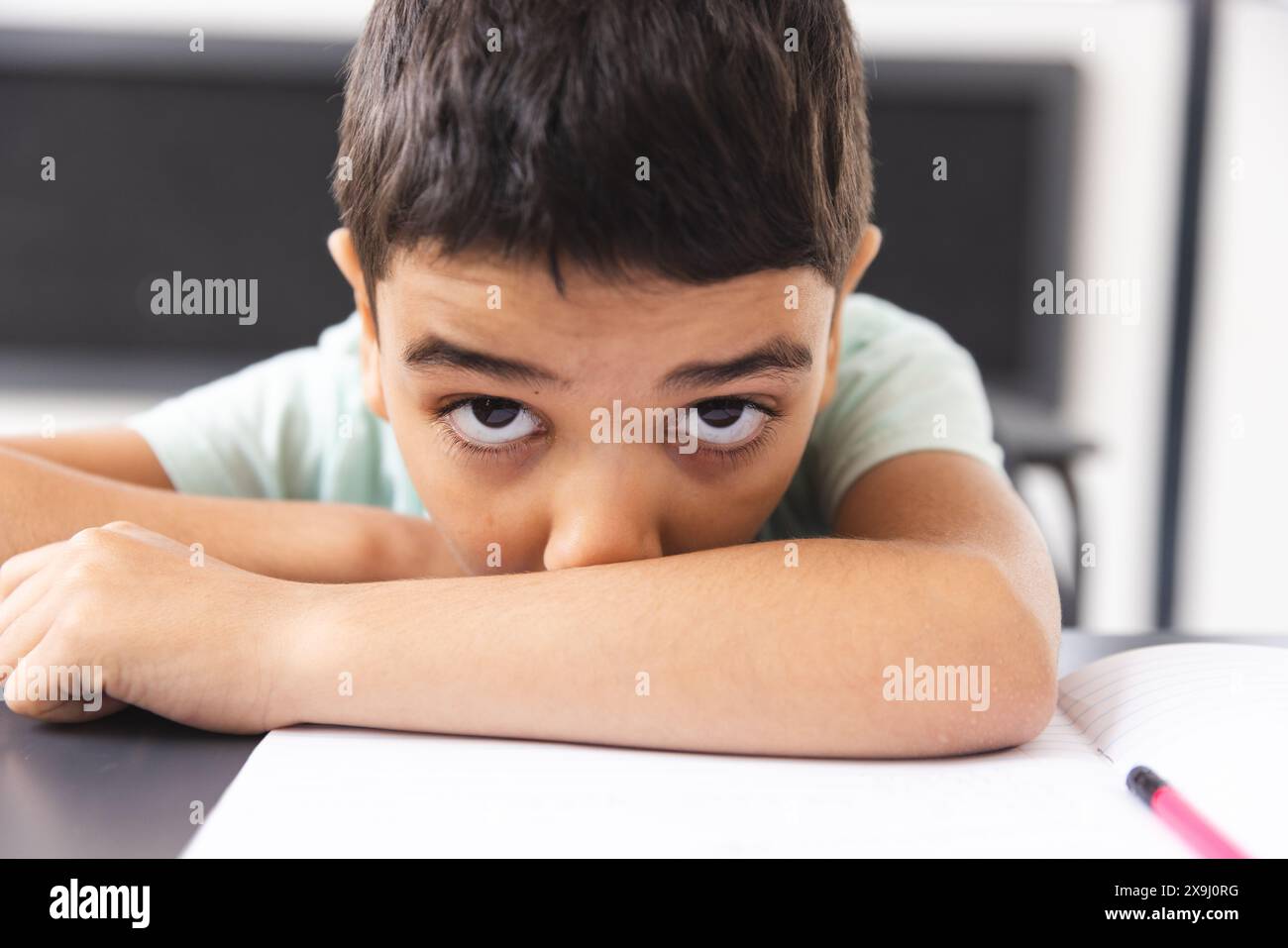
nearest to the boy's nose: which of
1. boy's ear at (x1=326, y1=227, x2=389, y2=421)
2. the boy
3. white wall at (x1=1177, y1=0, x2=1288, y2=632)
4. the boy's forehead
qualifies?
the boy

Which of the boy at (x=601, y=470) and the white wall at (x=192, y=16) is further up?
the white wall at (x=192, y=16)

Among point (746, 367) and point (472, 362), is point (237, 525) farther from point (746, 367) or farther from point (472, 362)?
point (746, 367)

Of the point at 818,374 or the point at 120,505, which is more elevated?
the point at 818,374

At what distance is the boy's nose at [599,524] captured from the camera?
733 mm

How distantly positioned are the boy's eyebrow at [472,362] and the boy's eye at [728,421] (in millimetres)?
114

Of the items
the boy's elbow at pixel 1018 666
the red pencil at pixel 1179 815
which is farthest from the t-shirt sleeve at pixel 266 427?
the red pencil at pixel 1179 815

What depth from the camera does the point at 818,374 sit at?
82 cm

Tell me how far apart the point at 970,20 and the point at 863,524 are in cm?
248

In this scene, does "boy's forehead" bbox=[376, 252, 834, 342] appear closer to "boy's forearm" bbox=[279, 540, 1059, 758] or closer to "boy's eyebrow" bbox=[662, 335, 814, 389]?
"boy's eyebrow" bbox=[662, 335, 814, 389]

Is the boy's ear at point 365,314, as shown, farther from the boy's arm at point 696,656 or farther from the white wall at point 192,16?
the white wall at point 192,16

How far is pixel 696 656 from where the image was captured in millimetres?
661

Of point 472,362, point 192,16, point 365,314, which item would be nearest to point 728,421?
point 472,362
